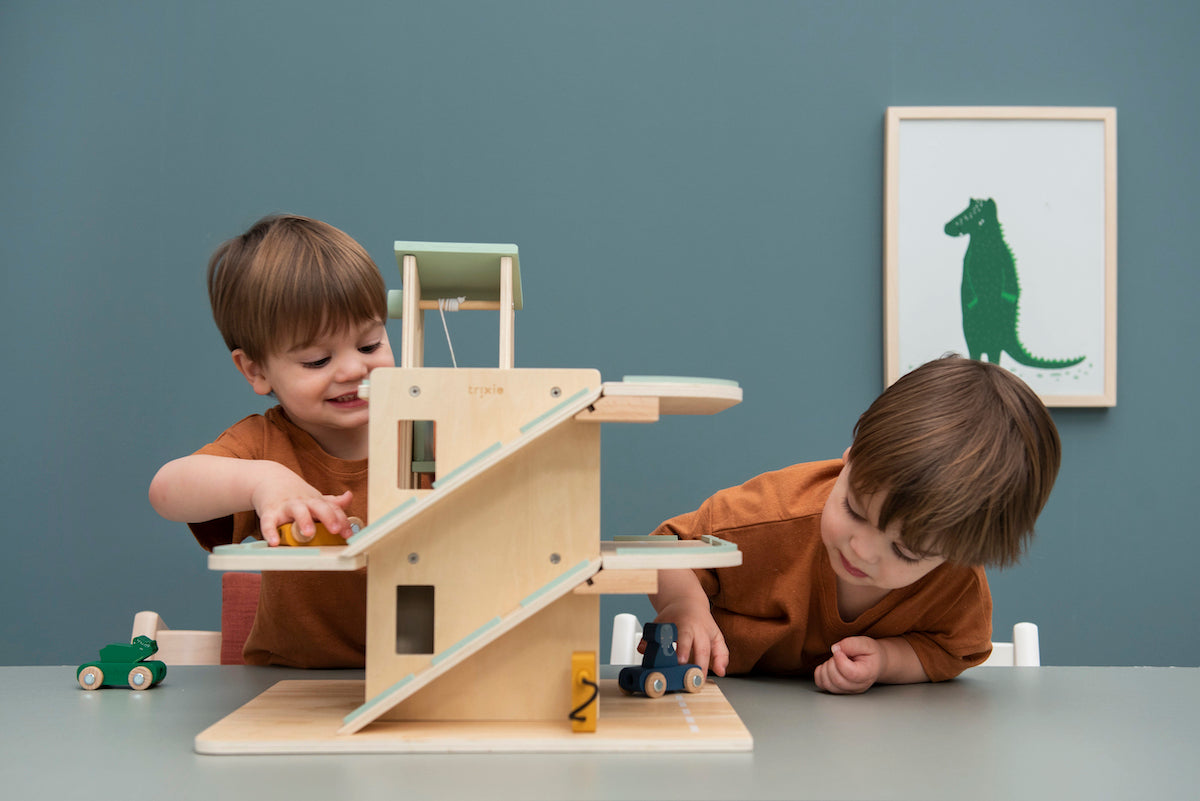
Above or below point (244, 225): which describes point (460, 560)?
below

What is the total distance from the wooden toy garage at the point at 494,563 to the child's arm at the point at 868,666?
0.19m

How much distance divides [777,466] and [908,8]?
931mm

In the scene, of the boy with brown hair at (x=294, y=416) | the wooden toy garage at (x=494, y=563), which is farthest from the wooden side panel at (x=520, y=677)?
the boy with brown hair at (x=294, y=416)

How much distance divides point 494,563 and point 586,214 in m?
1.17

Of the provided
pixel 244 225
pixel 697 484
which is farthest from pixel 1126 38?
pixel 244 225

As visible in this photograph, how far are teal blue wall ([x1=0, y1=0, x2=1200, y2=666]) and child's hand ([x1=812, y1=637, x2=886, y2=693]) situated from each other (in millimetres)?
826

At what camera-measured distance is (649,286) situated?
1.79 m

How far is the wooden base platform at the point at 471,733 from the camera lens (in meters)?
0.66

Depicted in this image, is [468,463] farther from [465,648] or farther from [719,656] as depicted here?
[719,656]

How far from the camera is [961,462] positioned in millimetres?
846

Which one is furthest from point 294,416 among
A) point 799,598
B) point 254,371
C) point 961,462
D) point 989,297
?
point 989,297

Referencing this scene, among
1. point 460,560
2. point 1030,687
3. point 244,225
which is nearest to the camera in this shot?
point 460,560

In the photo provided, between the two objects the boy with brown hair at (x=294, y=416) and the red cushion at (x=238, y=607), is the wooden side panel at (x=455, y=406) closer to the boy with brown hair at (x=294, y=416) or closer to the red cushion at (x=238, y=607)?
Answer: the boy with brown hair at (x=294, y=416)

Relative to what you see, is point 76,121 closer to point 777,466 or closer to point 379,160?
point 379,160
